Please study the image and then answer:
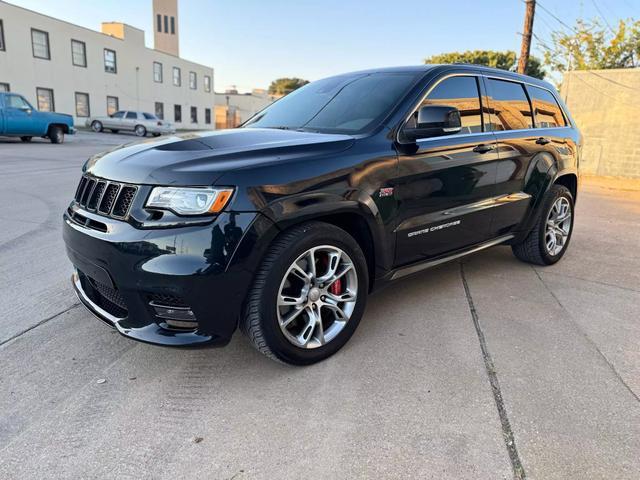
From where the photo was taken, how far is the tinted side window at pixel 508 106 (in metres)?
4.03

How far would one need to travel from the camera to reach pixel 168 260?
7.54 feet

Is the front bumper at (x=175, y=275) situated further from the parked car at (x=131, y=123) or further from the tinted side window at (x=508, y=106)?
the parked car at (x=131, y=123)

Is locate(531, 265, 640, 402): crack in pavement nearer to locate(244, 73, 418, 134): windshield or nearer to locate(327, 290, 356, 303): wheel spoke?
locate(327, 290, 356, 303): wheel spoke

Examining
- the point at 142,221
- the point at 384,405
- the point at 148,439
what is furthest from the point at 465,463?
the point at 142,221

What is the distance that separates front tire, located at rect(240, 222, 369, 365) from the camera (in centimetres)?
250

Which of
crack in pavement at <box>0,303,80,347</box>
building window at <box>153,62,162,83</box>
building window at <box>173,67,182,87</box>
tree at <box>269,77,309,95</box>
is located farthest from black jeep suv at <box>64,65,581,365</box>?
tree at <box>269,77,309,95</box>

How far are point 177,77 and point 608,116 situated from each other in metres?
34.2

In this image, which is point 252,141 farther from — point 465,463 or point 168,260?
point 465,463

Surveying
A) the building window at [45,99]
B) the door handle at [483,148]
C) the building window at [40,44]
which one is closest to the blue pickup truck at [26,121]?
the building window at [45,99]

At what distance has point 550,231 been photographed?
488 cm

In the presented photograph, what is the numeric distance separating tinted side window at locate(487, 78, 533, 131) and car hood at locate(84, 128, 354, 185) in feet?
5.69

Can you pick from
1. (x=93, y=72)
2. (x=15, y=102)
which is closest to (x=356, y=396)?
(x=15, y=102)

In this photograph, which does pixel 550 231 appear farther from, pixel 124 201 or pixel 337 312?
pixel 124 201

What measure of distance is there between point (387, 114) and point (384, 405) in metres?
1.83
